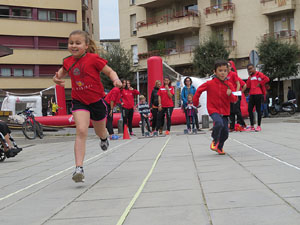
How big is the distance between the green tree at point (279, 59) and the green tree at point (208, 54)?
16.2 feet

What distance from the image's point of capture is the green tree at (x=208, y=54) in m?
38.9

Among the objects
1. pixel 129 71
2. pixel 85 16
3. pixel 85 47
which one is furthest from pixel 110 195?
pixel 85 16

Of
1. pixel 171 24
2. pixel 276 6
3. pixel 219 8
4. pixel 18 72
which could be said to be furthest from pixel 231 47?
pixel 18 72

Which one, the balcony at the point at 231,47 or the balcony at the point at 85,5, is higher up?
the balcony at the point at 85,5

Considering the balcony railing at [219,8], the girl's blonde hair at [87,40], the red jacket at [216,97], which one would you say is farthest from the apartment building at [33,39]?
the girl's blonde hair at [87,40]

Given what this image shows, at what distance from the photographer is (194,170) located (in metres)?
6.06

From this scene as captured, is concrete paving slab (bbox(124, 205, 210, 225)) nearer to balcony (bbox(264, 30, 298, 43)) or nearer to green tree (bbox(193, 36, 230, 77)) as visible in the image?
balcony (bbox(264, 30, 298, 43))

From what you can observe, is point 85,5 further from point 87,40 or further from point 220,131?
point 87,40

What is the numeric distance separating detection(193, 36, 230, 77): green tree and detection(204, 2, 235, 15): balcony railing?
276cm

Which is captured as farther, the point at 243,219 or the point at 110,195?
the point at 110,195

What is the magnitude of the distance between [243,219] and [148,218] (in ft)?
2.35

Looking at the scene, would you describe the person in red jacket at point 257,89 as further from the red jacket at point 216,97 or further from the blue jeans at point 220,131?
the blue jeans at point 220,131

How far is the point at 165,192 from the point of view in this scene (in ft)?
14.9

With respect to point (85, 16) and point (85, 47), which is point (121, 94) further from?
Answer: point (85, 16)
